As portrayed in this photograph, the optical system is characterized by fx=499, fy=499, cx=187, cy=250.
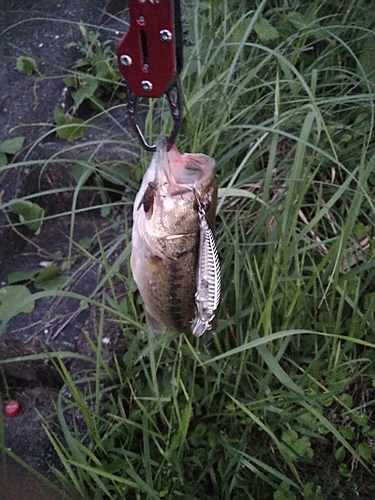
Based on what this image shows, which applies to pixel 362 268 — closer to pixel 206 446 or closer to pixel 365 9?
pixel 206 446

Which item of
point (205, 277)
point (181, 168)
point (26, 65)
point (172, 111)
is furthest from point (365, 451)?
point (26, 65)

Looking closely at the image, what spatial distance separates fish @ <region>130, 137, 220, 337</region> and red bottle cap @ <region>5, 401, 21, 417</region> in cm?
86

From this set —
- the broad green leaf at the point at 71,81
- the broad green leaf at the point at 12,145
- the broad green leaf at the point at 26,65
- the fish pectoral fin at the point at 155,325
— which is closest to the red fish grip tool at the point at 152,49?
the fish pectoral fin at the point at 155,325

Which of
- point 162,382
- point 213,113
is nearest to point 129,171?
point 213,113

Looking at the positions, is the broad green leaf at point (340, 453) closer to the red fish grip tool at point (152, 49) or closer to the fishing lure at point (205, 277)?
the fishing lure at point (205, 277)

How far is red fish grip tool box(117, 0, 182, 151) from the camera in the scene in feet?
A: 2.44

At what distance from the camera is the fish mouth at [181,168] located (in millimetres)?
878

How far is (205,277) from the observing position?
0.98m

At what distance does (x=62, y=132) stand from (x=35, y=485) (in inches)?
51.9

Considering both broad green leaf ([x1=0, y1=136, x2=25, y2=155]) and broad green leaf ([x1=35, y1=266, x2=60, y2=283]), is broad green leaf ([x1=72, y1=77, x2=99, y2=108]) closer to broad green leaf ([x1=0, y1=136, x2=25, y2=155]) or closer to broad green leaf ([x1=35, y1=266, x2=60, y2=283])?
broad green leaf ([x1=0, y1=136, x2=25, y2=155])

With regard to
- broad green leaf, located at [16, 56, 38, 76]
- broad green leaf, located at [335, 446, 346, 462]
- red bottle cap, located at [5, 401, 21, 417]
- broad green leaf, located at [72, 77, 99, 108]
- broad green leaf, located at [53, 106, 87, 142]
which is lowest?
red bottle cap, located at [5, 401, 21, 417]

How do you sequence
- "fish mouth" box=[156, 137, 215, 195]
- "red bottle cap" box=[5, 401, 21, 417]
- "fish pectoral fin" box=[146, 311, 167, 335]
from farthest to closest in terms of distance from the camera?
"red bottle cap" box=[5, 401, 21, 417], "fish pectoral fin" box=[146, 311, 167, 335], "fish mouth" box=[156, 137, 215, 195]

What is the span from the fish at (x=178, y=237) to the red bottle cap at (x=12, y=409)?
86 centimetres

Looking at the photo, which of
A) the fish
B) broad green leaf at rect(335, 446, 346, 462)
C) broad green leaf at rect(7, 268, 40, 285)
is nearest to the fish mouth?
the fish
